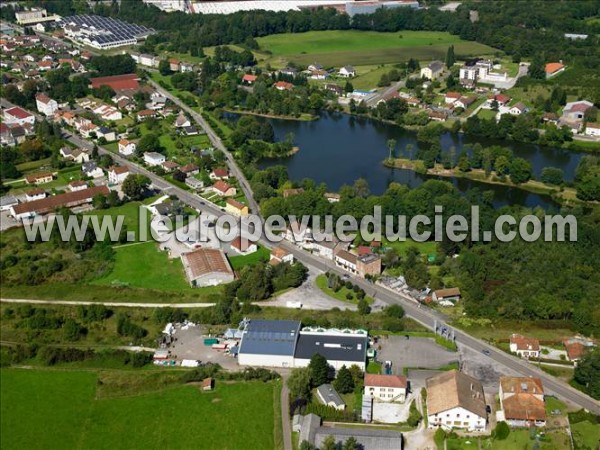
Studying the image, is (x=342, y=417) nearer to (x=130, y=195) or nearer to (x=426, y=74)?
(x=130, y=195)

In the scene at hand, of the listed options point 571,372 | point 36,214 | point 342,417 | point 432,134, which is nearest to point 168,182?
point 36,214

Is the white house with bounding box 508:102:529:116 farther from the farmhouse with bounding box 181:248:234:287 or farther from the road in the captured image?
the farmhouse with bounding box 181:248:234:287

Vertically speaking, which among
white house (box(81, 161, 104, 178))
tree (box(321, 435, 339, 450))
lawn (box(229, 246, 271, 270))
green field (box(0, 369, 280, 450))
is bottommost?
green field (box(0, 369, 280, 450))

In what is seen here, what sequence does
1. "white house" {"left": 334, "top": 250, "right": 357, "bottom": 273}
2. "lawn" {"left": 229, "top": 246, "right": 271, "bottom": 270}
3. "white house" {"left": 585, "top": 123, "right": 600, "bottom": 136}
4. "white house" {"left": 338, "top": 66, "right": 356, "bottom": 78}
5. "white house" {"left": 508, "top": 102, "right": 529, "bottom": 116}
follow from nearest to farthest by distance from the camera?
"white house" {"left": 334, "top": 250, "right": 357, "bottom": 273} → "lawn" {"left": 229, "top": 246, "right": 271, "bottom": 270} → "white house" {"left": 585, "top": 123, "right": 600, "bottom": 136} → "white house" {"left": 508, "top": 102, "right": 529, "bottom": 116} → "white house" {"left": 338, "top": 66, "right": 356, "bottom": 78}

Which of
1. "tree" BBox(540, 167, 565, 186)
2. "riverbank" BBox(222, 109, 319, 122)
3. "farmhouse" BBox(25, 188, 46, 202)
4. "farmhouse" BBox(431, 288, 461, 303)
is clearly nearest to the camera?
"farmhouse" BBox(431, 288, 461, 303)

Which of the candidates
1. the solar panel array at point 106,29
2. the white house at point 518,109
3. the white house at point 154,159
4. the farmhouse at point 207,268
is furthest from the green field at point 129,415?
the solar panel array at point 106,29

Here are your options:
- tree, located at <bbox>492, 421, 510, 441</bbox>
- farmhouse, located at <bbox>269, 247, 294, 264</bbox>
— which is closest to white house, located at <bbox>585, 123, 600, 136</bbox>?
farmhouse, located at <bbox>269, 247, 294, 264</bbox>

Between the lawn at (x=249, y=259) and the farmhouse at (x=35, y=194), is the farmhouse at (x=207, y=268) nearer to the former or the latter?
the lawn at (x=249, y=259)
